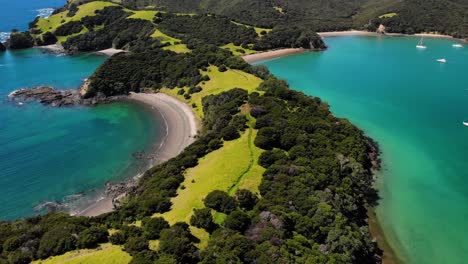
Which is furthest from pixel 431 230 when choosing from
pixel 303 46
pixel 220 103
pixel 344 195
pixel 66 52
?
pixel 66 52

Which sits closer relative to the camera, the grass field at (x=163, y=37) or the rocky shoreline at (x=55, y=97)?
the rocky shoreline at (x=55, y=97)

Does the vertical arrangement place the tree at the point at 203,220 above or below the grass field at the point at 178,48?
below

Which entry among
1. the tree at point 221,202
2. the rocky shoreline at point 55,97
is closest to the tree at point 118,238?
the tree at point 221,202

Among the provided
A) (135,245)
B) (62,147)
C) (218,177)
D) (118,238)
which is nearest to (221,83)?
(62,147)

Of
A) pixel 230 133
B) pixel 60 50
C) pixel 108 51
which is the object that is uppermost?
pixel 60 50

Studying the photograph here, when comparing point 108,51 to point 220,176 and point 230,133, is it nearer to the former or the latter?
point 230,133

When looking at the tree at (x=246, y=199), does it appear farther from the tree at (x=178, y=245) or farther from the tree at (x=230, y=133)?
the tree at (x=230, y=133)

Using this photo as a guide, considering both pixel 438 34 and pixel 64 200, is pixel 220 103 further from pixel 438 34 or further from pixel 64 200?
pixel 438 34
